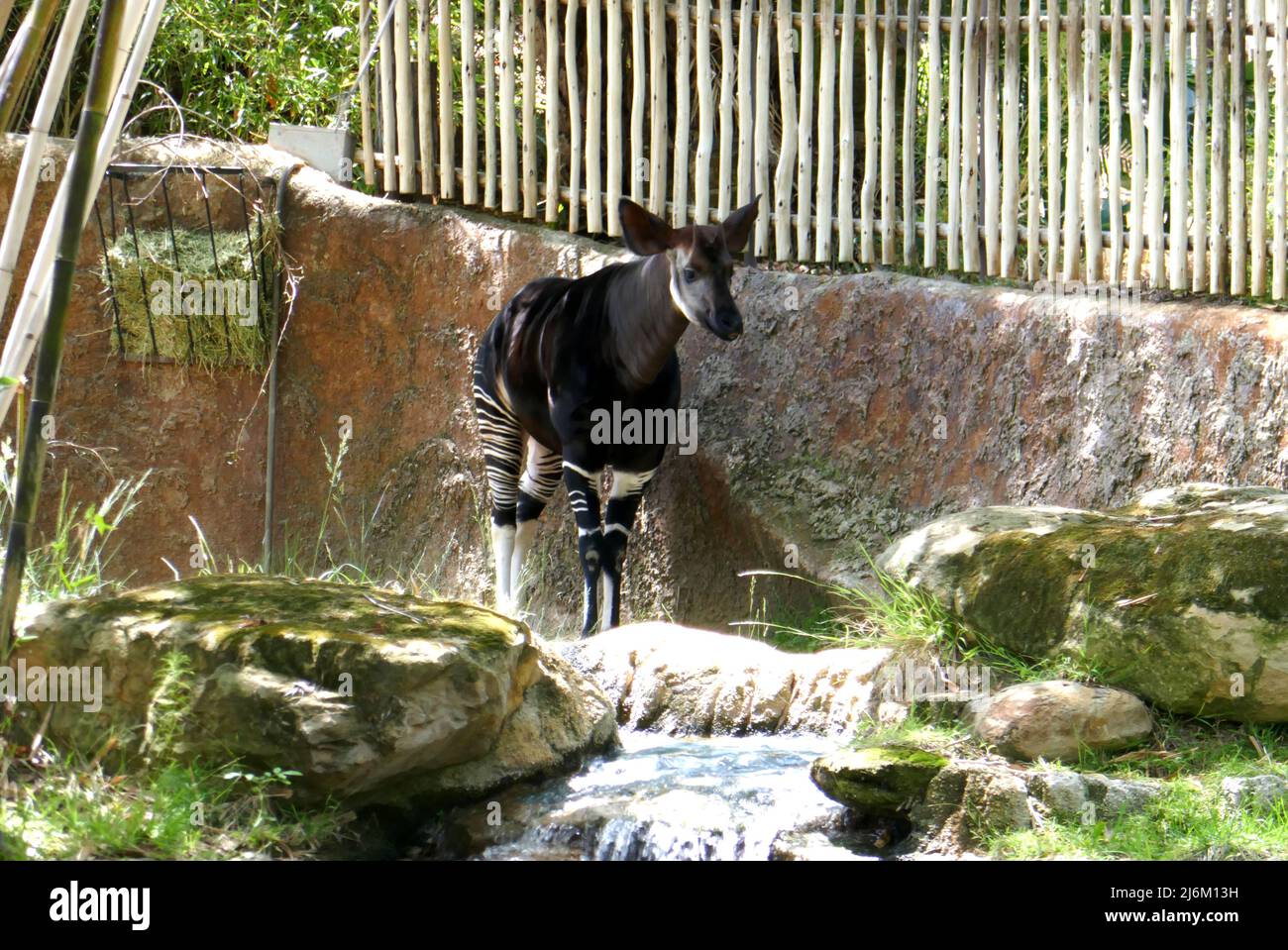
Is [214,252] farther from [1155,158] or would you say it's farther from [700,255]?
[1155,158]

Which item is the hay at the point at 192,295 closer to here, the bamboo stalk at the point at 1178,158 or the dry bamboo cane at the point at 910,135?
the dry bamboo cane at the point at 910,135

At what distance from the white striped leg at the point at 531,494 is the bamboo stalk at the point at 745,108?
1.53m

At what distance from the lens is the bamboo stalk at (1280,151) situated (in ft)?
21.0

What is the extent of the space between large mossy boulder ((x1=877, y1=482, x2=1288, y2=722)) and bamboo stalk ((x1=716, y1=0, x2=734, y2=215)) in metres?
2.64

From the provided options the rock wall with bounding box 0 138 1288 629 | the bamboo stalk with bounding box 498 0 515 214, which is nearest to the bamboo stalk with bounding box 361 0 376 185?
the rock wall with bounding box 0 138 1288 629

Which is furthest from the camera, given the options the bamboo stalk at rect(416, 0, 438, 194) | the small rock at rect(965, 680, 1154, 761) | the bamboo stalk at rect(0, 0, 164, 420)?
the bamboo stalk at rect(416, 0, 438, 194)

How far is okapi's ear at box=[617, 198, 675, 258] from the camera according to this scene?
644 centimetres

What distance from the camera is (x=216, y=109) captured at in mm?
8875

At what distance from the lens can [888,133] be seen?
7.30 meters

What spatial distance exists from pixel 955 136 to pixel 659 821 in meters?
3.99

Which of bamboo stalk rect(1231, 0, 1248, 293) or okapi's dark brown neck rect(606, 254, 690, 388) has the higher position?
bamboo stalk rect(1231, 0, 1248, 293)

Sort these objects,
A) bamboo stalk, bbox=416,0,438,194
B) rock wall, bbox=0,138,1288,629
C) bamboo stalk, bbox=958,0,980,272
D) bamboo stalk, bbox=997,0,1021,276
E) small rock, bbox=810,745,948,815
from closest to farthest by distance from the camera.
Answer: small rock, bbox=810,745,948,815 → rock wall, bbox=0,138,1288,629 → bamboo stalk, bbox=997,0,1021,276 → bamboo stalk, bbox=958,0,980,272 → bamboo stalk, bbox=416,0,438,194

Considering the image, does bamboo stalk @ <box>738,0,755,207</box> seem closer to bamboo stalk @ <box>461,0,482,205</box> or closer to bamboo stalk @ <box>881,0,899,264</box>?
bamboo stalk @ <box>881,0,899,264</box>

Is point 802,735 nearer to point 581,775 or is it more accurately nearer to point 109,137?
point 581,775
